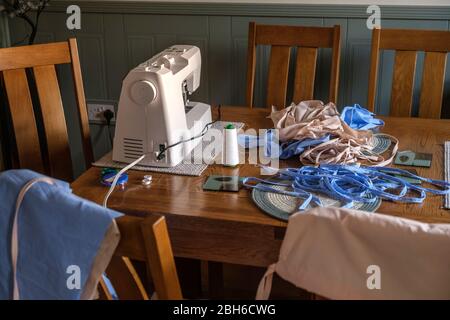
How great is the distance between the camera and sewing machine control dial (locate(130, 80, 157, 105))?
165 centimetres

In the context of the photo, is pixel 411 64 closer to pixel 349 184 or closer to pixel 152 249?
pixel 349 184

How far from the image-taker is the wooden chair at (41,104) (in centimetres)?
201

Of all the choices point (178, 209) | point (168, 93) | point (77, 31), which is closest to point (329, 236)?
point (178, 209)

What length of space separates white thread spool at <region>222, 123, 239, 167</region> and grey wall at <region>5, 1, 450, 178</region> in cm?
107

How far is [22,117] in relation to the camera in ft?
6.70

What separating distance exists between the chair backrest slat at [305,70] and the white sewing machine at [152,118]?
0.67 m

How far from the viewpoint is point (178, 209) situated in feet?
4.78

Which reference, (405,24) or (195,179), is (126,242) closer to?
(195,179)

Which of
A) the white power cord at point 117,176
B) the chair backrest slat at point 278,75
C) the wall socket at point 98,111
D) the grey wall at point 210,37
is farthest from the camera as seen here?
the wall socket at point 98,111

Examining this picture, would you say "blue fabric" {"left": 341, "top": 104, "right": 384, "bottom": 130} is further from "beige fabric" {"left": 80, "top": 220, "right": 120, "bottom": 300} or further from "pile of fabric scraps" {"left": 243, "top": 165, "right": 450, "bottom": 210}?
"beige fabric" {"left": 80, "top": 220, "right": 120, "bottom": 300}

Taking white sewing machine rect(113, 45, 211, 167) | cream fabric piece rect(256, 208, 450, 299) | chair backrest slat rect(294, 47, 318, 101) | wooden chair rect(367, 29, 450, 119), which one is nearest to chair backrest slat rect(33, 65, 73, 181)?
white sewing machine rect(113, 45, 211, 167)

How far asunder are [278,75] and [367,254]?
1507mm

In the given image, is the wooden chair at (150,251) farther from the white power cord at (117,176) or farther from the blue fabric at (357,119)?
the blue fabric at (357,119)

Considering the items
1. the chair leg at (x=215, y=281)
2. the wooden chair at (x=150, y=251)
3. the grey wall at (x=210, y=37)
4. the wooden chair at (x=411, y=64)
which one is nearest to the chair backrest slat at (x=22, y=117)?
the chair leg at (x=215, y=281)
